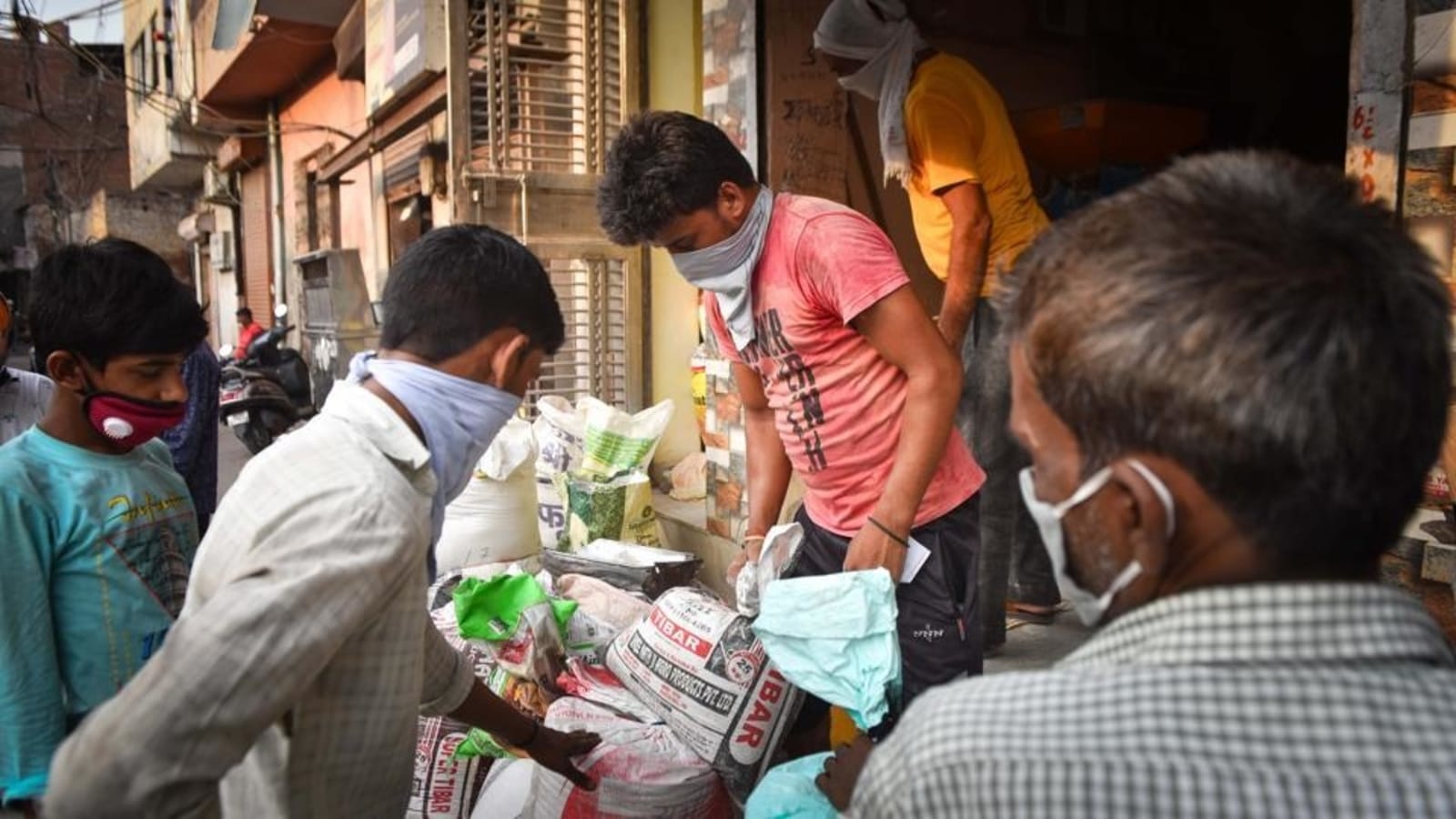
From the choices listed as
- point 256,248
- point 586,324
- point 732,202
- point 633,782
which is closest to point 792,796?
point 633,782

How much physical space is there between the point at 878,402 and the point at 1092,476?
1.25m

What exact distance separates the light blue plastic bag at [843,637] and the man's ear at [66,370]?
1.42 meters

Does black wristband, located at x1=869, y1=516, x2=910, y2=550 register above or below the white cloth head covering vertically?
below

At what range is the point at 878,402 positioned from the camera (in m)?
2.02

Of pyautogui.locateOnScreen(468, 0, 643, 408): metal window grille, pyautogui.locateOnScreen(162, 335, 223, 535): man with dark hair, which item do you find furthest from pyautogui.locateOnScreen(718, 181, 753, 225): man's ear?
pyautogui.locateOnScreen(468, 0, 643, 408): metal window grille

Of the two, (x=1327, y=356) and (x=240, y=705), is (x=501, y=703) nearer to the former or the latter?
(x=240, y=705)

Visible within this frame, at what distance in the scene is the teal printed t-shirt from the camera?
5.36ft

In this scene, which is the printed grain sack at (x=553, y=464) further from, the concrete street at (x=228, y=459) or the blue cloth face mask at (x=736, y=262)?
the concrete street at (x=228, y=459)

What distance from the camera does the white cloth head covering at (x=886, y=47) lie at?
309cm

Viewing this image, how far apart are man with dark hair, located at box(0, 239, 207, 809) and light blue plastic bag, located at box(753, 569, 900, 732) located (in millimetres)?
1231

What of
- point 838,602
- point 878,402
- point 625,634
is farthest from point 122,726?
point 625,634

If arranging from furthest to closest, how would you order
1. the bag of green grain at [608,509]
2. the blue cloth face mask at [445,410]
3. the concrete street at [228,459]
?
1. the concrete street at [228,459]
2. the bag of green grain at [608,509]
3. the blue cloth face mask at [445,410]

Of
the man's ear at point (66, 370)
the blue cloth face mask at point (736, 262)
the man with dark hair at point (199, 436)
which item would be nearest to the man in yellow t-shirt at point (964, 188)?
the blue cloth face mask at point (736, 262)

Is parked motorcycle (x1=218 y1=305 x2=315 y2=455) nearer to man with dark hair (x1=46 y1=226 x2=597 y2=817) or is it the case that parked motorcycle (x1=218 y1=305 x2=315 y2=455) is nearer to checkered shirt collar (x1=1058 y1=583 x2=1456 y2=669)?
man with dark hair (x1=46 y1=226 x2=597 y2=817)
